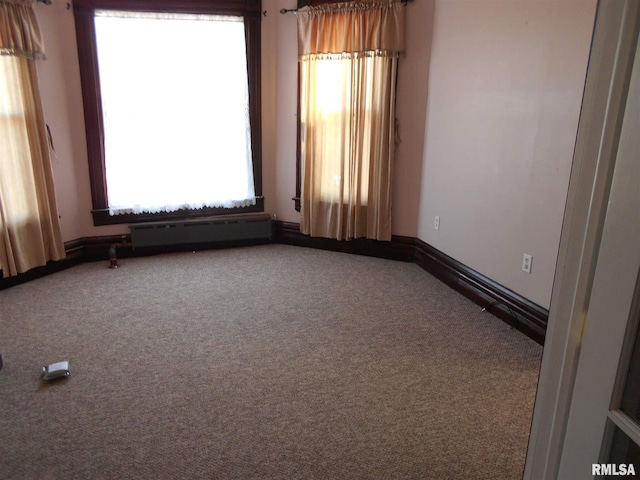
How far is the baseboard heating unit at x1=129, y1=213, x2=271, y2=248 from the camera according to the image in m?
4.39

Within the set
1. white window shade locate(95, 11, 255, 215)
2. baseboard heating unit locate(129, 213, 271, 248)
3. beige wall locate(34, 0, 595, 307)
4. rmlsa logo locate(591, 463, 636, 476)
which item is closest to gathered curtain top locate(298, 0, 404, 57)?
beige wall locate(34, 0, 595, 307)

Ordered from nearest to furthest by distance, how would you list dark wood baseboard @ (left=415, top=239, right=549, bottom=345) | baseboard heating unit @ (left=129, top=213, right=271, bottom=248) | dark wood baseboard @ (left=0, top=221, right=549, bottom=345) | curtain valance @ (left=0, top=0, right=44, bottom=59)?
dark wood baseboard @ (left=415, top=239, right=549, bottom=345) → dark wood baseboard @ (left=0, top=221, right=549, bottom=345) → curtain valance @ (left=0, top=0, right=44, bottom=59) → baseboard heating unit @ (left=129, top=213, right=271, bottom=248)

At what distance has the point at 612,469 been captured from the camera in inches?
28.5

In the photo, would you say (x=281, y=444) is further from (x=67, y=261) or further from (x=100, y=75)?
(x=100, y=75)

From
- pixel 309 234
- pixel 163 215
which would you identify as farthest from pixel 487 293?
pixel 163 215

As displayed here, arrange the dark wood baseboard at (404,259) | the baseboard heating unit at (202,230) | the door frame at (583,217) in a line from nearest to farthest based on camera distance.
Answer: the door frame at (583,217)
the dark wood baseboard at (404,259)
the baseboard heating unit at (202,230)

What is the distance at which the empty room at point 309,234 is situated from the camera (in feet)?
5.98

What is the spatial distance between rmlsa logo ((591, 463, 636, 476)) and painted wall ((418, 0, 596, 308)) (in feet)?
7.13

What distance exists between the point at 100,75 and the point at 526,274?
12.5 ft

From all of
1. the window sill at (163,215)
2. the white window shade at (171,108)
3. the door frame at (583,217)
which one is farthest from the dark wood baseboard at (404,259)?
the door frame at (583,217)

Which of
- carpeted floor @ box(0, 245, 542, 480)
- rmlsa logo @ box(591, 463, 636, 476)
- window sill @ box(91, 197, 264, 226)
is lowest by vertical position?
carpeted floor @ box(0, 245, 542, 480)

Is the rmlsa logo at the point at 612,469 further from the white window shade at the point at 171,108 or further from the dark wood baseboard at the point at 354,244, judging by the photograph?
the white window shade at the point at 171,108

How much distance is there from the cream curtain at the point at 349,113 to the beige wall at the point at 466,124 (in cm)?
17

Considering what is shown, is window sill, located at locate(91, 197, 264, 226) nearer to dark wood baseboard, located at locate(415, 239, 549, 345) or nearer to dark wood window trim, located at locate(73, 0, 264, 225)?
dark wood window trim, located at locate(73, 0, 264, 225)
